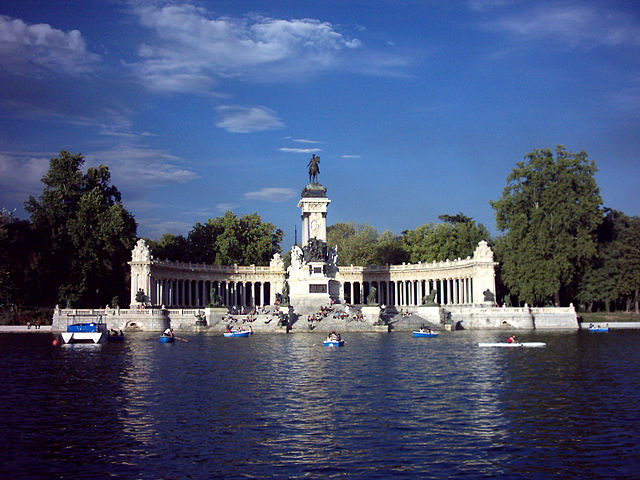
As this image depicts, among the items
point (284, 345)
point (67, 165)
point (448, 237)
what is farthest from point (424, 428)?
point (448, 237)

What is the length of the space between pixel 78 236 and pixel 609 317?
65460mm

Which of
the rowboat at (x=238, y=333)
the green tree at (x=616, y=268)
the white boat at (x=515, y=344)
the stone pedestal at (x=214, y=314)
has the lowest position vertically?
the white boat at (x=515, y=344)

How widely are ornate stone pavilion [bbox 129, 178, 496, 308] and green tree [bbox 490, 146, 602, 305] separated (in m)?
4.55

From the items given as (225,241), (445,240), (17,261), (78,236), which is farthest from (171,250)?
(445,240)

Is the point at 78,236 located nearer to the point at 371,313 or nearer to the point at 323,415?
the point at 371,313

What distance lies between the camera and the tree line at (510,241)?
255ft

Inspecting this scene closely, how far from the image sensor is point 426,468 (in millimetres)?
18766

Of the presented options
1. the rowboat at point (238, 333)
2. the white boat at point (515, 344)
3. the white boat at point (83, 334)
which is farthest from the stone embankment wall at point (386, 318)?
the white boat at point (515, 344)

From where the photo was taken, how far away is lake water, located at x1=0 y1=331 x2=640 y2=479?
19.2 metres

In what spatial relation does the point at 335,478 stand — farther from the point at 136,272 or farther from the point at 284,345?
the point at 136,272

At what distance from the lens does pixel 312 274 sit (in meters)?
81.6

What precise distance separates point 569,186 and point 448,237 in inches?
1096

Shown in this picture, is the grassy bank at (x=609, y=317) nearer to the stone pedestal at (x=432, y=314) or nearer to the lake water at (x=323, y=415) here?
the stone pedestal at (x=432, y=314)

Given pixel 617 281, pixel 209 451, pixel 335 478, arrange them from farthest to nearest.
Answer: pixel 617 281 → pixel 209 451 → pixel 335 478
